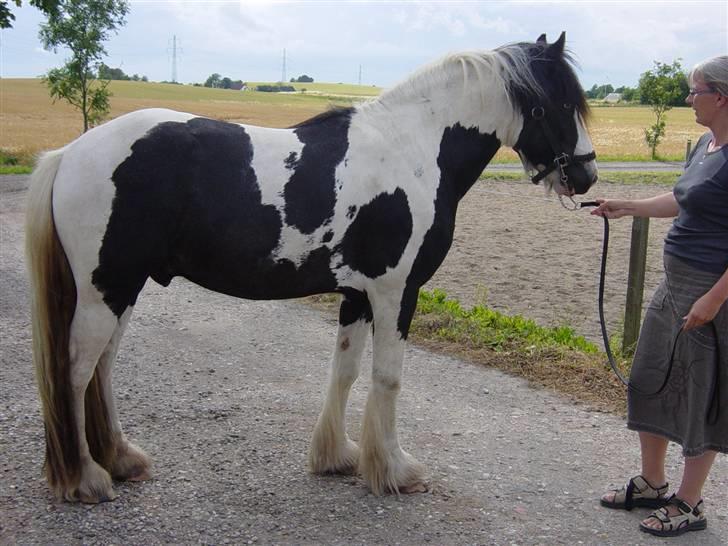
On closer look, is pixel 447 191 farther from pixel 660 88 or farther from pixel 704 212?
pixel 660 88

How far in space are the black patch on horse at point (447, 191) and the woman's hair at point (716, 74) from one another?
1117mm

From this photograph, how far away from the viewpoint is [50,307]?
10.9 feet

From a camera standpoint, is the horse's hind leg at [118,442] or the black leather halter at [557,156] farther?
the black leather halter at [557,156]

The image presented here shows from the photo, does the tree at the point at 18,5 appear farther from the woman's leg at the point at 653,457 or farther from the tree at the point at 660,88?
the tree at the point at 660,88

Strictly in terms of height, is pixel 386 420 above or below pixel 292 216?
below

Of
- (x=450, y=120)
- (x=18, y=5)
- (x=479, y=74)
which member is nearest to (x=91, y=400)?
(x=450, y=120)

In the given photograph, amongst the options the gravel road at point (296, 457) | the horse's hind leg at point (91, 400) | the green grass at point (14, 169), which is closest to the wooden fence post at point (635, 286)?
the gravel road at point (296, 457)

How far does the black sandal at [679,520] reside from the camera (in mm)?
3395

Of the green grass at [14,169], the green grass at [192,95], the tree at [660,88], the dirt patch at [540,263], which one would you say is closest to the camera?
the dirt patch at [540,263]

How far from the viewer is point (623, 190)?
17938 mm

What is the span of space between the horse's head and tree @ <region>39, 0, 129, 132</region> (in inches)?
755

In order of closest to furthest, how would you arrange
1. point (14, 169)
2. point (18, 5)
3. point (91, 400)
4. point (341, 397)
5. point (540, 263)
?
point (91, 400), point (341, 397), point (540, 263), point (18, 5), point (14, 169)

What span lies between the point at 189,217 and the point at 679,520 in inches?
112

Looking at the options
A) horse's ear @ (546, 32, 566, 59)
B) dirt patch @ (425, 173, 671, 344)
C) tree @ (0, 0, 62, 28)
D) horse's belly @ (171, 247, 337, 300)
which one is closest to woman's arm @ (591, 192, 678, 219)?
horse's ear @ (546, 32, 566, 59)
